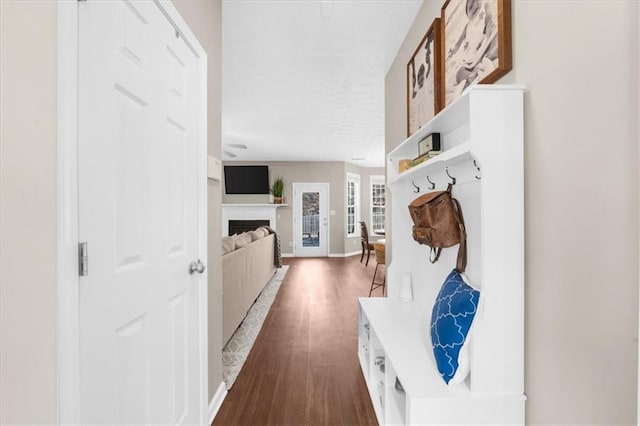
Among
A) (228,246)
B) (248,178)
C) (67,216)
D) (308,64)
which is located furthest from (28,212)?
(248,178)

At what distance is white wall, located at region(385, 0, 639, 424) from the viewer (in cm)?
69

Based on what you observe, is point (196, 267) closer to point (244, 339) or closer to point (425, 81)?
point (244, 339)

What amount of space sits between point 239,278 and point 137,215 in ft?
6.55

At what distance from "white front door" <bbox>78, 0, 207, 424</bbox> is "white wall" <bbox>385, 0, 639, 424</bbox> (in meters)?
1.32

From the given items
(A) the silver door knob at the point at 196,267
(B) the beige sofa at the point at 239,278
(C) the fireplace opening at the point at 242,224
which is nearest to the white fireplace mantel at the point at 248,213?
(C) the fireplace opening at the point at 242,224

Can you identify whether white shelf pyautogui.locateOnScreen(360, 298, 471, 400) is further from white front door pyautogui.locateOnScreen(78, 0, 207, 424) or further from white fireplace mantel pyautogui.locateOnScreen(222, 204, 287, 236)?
white fireplace mantel pyautogui.locateOnScreen(222, 204, 287, 236)

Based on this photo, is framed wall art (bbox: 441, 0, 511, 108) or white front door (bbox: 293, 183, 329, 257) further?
white front door (bbox: 293, 183, 329, 257)

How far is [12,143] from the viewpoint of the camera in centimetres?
60

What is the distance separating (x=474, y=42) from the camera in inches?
49.4

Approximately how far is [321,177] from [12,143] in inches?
288

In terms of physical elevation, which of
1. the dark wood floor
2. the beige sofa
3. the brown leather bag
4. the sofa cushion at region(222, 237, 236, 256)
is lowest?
the dark wood floor

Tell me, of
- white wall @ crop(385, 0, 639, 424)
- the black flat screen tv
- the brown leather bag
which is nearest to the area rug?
Result: the brown leather bag

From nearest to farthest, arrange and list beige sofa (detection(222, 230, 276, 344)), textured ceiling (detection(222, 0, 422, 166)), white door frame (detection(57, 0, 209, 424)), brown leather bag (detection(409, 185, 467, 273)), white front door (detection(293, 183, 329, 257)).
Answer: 1. white door frame (detection(57, 0, 209, 424))
2. brown leather bag (detection(409, 185, 467, 273))
3. textured ceiling (detection(222, 0, 422, 166))
4. beige sofa (detection(222, 230, 276, 344))
5. white front door (detection(293, 183, 329, 257))

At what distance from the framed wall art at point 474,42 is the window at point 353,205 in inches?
257
